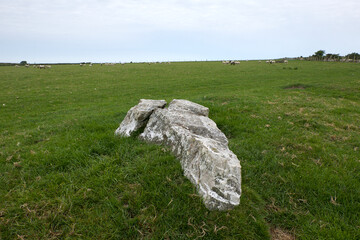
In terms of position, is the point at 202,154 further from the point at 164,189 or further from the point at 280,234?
the point at 280,234

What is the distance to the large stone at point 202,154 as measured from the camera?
12.6ft

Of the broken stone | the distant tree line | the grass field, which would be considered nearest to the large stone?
the broken stone

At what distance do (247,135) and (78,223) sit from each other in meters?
6.54

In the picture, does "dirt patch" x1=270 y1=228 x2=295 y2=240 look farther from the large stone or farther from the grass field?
the large stone

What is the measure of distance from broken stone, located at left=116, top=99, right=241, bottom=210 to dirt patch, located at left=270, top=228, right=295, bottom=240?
1042mm

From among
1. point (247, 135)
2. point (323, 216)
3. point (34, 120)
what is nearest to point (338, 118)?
point (247, 135)

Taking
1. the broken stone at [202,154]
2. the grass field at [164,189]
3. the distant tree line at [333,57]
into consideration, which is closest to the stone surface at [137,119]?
the broken stone at [202,154]

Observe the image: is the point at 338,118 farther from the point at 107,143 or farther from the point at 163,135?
the point at 107,143

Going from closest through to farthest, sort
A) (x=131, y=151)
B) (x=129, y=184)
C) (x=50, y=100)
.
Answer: (x=129, y=184) → (x=131, y=151) → (x=50, y=100)

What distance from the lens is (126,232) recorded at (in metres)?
3.56

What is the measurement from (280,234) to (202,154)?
229 cm

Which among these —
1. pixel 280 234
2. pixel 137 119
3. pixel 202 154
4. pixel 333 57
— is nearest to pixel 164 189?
pixel 202 154

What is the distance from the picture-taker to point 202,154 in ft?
14.4

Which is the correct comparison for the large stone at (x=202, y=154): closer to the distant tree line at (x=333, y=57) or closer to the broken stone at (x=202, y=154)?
the broken stone at (x=202, y=154)
